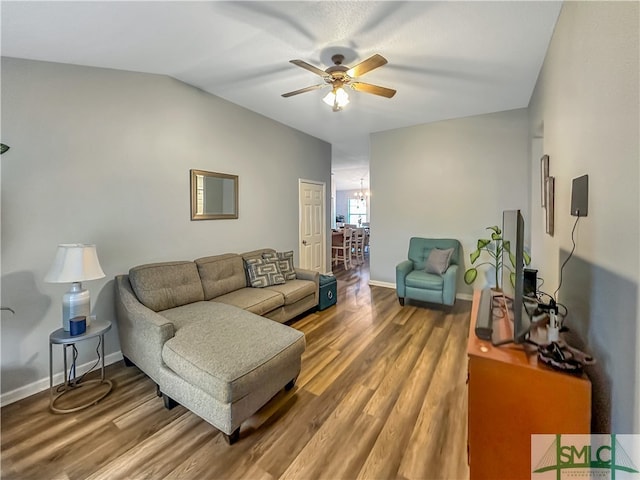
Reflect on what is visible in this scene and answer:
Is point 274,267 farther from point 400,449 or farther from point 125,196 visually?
point 400,449

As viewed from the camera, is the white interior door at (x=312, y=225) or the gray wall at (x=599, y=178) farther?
the white interior door at (x=312, y=225)

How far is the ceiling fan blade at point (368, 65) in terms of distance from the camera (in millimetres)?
2059

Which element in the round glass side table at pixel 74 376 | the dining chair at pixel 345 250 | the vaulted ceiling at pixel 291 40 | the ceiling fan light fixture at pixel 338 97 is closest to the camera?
the vaulted ceiling at pixel 291 40

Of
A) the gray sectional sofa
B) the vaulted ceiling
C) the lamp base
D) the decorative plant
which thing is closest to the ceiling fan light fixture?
the vaulted ceiling

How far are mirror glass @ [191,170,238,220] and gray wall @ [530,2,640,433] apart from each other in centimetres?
348

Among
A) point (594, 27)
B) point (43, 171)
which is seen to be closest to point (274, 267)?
point (43, 171)

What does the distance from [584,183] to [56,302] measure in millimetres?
3816

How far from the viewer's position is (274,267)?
370 cm

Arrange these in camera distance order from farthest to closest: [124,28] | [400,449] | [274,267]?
[274,267], [124,28], [400,449]

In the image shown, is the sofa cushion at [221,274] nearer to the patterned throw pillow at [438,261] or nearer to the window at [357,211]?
the patterned throw pillow at [438,261]

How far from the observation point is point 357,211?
13.1 meters

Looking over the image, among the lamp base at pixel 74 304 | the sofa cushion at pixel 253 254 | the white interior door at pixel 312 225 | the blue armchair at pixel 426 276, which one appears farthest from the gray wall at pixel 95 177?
the blue armchair at pixel 426 276

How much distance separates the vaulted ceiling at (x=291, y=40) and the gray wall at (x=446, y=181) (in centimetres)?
79

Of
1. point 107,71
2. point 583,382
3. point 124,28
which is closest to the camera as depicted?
point 583,382
